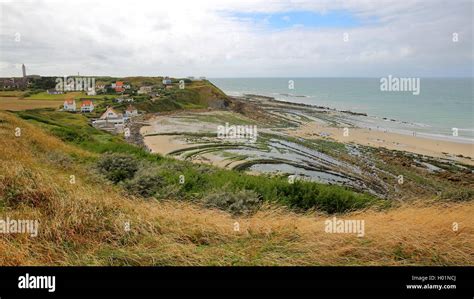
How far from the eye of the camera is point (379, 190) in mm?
19828

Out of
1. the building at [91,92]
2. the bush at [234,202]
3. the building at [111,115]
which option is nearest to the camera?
the bush at [234,202]

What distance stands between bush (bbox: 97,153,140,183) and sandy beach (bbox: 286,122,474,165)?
83.1 feet

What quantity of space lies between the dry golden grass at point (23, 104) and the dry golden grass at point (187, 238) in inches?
860

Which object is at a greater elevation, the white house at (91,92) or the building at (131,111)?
the white house at (91,92)

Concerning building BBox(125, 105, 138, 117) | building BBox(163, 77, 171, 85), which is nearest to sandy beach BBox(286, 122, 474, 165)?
building BBox(125, 105, 138, 117)

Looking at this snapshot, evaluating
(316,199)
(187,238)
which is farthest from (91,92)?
(187,238)

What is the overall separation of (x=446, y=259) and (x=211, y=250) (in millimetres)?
3283

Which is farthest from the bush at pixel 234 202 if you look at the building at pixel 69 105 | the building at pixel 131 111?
the building at pixel 131 111

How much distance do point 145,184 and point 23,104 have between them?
22.3 metres

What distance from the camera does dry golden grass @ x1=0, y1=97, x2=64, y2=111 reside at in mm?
23406

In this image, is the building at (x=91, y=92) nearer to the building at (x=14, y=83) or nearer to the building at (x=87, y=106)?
the building at (x=87, y=106)

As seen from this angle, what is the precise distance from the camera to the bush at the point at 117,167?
10359 mm

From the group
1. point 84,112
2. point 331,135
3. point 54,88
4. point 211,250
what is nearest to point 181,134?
point 84,112
